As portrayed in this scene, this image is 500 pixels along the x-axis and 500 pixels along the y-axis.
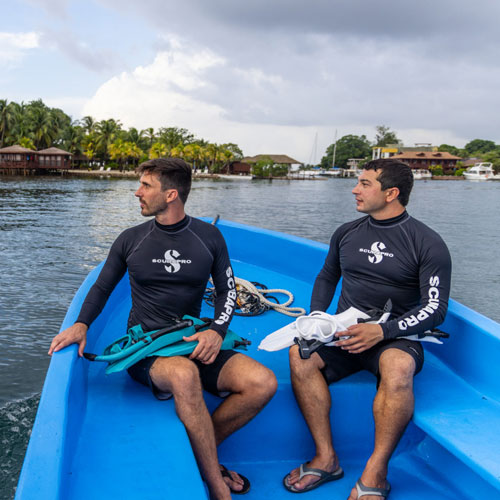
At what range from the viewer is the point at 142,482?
1.42 m

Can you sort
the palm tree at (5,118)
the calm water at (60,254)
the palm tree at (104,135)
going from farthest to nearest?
1. the palm tree at (104,135)
2. the palm tree at (5,118)
3. the calm water at (60,254)

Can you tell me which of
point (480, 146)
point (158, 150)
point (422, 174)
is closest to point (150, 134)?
point (158, 150)

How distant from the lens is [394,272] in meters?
2.11

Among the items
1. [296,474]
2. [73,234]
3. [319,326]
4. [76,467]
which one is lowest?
[73,234]

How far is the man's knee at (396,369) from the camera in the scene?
178cm

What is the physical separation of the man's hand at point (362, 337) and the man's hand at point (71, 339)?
1.11 m

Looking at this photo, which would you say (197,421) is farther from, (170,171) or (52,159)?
(52,159)

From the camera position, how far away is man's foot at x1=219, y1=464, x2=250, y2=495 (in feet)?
5.99

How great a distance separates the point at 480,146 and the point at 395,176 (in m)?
122

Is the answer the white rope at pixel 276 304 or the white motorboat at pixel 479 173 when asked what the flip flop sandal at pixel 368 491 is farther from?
the white motorboat at pixel 479 173

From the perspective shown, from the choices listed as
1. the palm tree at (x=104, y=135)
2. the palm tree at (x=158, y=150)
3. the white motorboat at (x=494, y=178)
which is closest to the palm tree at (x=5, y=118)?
the palm tree at (x=104, y=135)

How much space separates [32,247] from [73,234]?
274 centimetres

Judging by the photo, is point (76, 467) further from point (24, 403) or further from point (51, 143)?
point (51, 143)

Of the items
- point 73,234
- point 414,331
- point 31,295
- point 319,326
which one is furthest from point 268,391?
point 73,234
